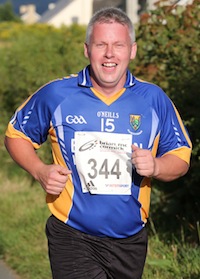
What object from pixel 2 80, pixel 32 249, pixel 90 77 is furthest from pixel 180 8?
pixel 2 80

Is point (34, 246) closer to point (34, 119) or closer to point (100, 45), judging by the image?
point (34, 119)

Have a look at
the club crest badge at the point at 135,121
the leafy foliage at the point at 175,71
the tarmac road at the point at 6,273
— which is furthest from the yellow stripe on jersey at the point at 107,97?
the tarmac road at the point at 6,273

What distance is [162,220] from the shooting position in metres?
7.09

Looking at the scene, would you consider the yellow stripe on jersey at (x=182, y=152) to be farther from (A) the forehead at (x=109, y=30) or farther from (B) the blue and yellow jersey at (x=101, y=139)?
(A) the forehead at (x=109, y=30)

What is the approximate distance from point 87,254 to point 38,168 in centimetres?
56

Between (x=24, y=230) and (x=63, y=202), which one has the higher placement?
(x=63, y=202)

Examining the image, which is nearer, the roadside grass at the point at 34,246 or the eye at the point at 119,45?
the eye at the point at 119,45

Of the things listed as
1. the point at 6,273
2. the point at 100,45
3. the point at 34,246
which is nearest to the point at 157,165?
the point at 100,45

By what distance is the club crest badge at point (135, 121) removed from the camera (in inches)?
154

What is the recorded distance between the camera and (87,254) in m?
4.00

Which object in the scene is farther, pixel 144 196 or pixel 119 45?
pixel 144 196

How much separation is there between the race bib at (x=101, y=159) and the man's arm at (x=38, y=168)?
0.60ft

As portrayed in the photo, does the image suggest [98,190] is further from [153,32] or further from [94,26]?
[153,32]

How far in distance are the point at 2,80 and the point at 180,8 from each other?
618cm
